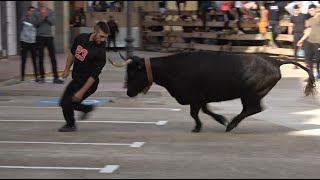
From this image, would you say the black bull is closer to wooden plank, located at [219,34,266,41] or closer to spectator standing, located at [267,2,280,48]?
spectator standing, located at [267,2,280,48]

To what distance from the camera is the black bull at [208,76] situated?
28.0 ft

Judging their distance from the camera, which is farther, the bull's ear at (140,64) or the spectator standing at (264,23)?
the spectator standing at (264,23)

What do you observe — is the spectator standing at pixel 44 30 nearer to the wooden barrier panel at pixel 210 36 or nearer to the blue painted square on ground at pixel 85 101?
the blue painted square on ground at pixel 85 101

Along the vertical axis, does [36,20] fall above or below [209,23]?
above

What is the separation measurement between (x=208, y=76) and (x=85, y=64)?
1.81m

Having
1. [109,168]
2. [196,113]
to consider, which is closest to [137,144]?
[196,113]

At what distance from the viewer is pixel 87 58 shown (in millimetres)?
8570

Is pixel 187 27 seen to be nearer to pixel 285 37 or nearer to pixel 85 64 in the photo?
pixel 285 37

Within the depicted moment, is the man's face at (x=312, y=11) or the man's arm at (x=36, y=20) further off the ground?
the man's face at (x=312, y=11)

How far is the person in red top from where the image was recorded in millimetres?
8570

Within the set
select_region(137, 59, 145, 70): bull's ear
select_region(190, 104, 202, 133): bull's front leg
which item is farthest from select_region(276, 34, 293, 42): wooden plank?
select_region(137, 59, 145, 70): bull's ear

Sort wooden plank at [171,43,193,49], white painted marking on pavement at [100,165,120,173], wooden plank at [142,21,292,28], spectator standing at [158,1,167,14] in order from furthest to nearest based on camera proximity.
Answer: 1. spectator standing at [158,1,167,14]
2. wooden plank at [171,43,193,49]
3. wooden plank at [142,21,292,28]
4. white painted marking on pavement at [100,165,120,173]

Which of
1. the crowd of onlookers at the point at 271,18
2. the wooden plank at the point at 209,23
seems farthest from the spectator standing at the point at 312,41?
the wooden plank at the point at 209,23

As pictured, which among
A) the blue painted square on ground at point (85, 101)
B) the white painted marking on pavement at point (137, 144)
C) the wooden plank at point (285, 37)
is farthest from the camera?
the wooden plank at point (285, 37)
